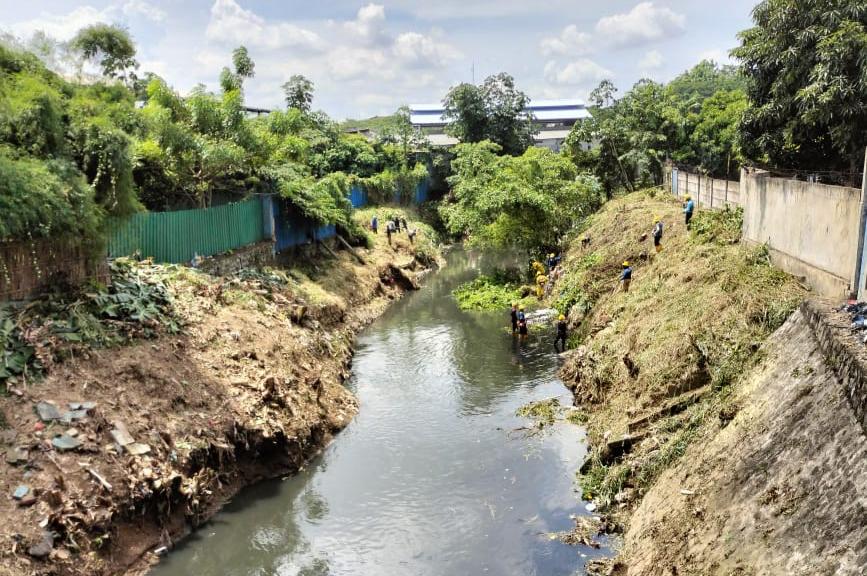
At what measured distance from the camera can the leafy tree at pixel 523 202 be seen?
30031mm

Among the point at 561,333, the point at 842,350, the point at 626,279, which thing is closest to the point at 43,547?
the point at 842,350

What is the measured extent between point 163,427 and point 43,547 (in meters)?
3.31

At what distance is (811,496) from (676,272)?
452 inches

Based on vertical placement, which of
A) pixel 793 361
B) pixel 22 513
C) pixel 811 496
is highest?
Answer: pixel 793 361

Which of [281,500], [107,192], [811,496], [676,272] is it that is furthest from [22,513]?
[676,272]

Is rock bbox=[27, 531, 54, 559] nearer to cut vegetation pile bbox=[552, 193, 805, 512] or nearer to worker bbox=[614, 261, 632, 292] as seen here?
cut vegetation pile bbox=[552, 193, 805, 512]

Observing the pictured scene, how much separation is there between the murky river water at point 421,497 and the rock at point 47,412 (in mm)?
3269

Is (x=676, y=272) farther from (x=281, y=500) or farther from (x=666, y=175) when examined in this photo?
(x=666, y=175)

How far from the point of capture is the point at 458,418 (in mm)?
17219

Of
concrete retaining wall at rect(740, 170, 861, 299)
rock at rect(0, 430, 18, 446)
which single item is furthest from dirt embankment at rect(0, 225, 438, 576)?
concrete retaining wall at rect(740, 170, 861, 299)

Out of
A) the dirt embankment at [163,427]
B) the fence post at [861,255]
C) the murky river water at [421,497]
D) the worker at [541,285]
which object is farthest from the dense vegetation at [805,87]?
the dirt embankment at [163,427]

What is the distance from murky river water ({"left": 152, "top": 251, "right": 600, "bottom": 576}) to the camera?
11.5 meters

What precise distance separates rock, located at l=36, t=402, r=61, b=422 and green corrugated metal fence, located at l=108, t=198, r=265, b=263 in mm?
4766

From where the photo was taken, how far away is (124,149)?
14469 millimetres
